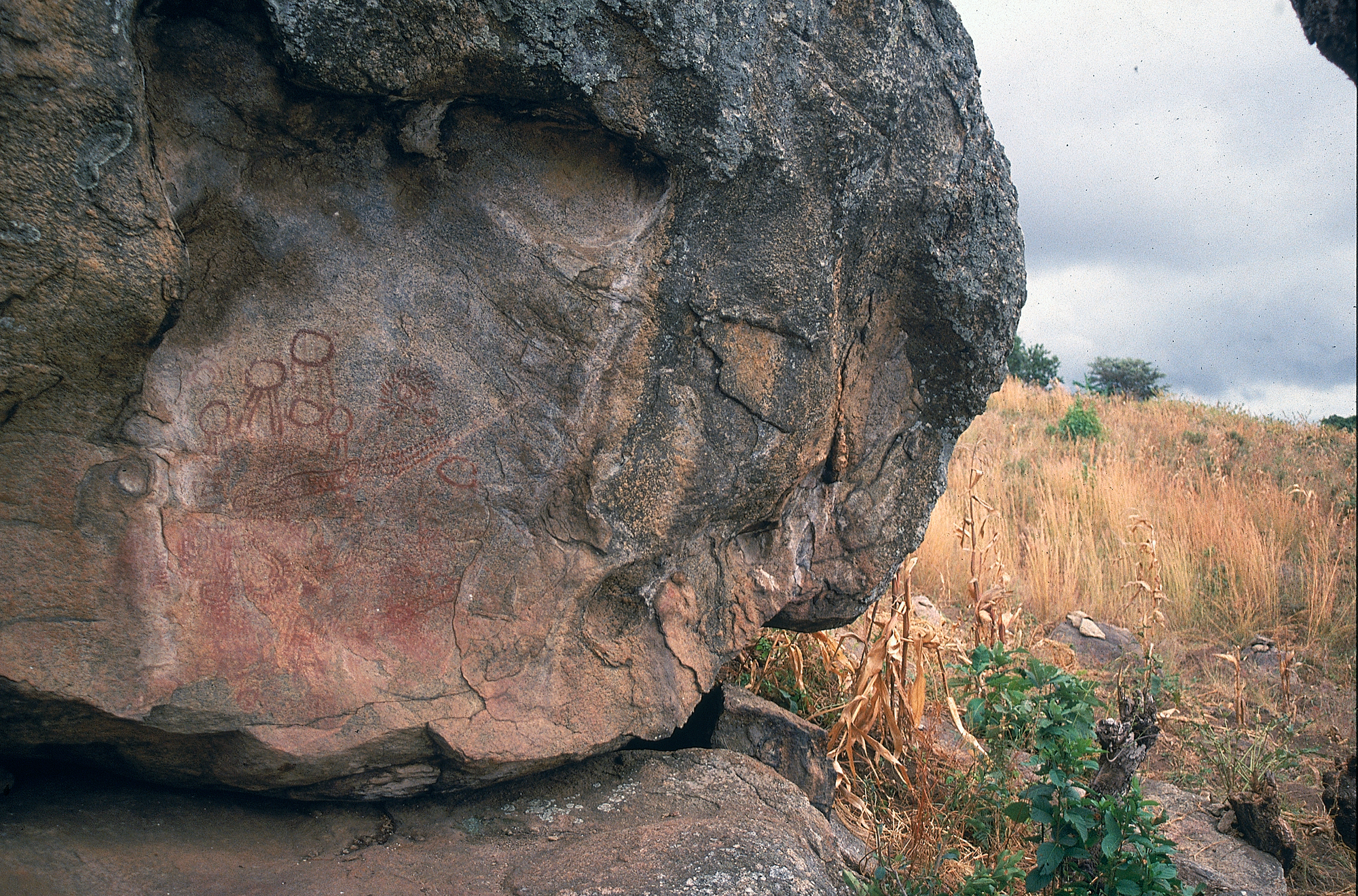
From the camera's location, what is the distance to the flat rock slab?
1.71m

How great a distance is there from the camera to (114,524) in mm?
1740

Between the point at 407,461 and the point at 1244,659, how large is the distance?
4.22 meters

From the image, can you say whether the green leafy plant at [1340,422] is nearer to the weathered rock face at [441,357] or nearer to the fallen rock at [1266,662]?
the fallen rock at [1266,662]

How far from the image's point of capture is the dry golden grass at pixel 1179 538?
460cm

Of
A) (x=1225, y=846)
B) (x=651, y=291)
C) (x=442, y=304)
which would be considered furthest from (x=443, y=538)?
(x=1225, y=846)

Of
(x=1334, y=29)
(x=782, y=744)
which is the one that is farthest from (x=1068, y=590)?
(x=1334, y=29)

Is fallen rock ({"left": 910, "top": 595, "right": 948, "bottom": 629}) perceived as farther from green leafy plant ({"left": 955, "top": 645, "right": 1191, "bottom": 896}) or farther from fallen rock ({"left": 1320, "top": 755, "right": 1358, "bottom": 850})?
fallen rock ({"left": 1320, "top": 755, "right": 1358, "bottom": 850})

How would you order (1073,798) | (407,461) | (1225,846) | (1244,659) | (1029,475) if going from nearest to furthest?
(407,461)
(1073,798)
(1225,846)
(1244,659)
(1029,475)

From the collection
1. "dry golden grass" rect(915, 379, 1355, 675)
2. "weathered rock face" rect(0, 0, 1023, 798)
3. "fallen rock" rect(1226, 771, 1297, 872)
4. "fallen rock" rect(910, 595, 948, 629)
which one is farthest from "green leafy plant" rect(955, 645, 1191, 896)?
"dry golden grass" rect(915, 379, 1355, 675)

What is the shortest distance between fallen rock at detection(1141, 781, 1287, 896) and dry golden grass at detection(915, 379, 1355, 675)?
159cm

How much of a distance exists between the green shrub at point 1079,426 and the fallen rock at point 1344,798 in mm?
4782

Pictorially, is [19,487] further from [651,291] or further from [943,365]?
[943,365]

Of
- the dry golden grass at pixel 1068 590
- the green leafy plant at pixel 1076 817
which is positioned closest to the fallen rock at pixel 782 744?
the dry golden grass at pixel 1068 590

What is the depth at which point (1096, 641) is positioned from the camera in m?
4.32
